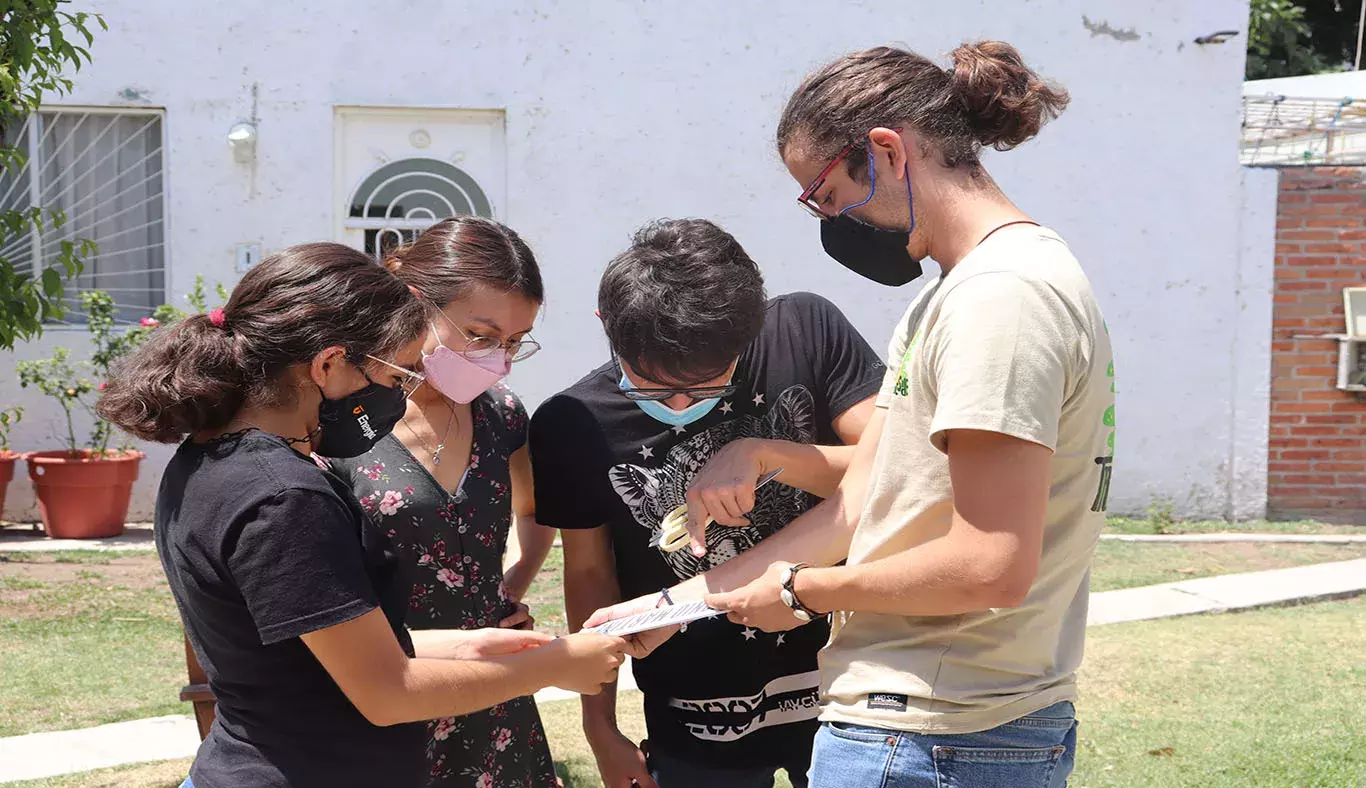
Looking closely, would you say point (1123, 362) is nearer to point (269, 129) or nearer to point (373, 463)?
point (269, 129)

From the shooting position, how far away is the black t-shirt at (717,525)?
100 inches

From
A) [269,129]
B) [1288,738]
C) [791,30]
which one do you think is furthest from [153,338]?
[791,30]

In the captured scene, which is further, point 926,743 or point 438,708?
point 438,708

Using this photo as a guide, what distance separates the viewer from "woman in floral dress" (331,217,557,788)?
2439 mm

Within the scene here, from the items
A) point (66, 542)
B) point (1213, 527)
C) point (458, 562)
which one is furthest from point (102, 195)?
point (1213, 527)

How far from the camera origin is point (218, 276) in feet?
28.6

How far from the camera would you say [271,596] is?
1728 mm

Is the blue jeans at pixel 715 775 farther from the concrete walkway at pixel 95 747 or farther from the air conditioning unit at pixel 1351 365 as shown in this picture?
the air conditioning unit at pixel 1351 365

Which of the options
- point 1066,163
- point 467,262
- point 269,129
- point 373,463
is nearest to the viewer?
point 373,463

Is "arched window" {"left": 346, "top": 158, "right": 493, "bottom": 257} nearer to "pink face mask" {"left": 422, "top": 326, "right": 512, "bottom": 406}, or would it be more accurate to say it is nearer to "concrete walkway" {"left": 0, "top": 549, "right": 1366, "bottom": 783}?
"concrete walkway" {"left": 0, "top": 549, "right": 1366, "bottom": 783}

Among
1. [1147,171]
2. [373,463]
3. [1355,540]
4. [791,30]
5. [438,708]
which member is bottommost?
[1355,540]

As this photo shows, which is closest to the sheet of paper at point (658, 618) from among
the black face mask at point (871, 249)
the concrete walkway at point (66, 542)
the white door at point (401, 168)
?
the black face mask at point (871, 249)

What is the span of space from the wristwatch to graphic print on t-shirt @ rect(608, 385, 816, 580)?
1.89 feet

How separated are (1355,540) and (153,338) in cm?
914
